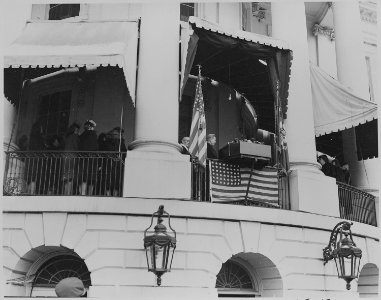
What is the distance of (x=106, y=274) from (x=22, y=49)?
556cm

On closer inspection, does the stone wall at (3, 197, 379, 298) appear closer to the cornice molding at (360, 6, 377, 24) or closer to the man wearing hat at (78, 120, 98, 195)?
the man wearing hat at (78, 120, 98, 195)

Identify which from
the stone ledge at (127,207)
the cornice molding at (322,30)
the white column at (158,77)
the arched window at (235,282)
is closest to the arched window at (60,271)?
the stone ledge at (127,207)

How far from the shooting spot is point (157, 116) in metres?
12.6

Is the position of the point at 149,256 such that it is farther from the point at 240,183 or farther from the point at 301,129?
the point at 301,129

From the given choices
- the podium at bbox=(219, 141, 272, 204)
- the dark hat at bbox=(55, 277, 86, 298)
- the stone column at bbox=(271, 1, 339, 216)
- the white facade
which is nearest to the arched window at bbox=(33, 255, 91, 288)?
the white facade

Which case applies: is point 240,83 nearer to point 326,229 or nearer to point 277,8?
point 277,8

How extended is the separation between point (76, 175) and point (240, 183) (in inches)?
152

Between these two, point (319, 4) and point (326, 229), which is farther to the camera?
point (319, 4)

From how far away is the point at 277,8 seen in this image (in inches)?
608

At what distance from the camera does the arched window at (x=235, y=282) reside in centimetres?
1293

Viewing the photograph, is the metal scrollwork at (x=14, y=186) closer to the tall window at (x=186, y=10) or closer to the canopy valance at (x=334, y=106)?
the tall window at (x=186, y=10)

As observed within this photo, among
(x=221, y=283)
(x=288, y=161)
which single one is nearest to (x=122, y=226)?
(x=221, y=283)

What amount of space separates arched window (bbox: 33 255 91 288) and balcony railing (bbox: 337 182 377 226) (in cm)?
693

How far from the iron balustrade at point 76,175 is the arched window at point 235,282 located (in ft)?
10.3
